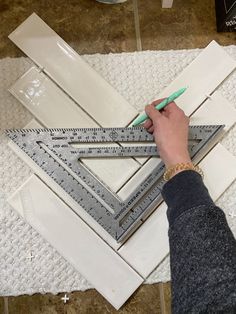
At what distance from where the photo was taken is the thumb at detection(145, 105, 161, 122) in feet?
2.48

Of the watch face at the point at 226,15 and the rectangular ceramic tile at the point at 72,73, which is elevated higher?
the rectangular ceramic tile at the point at 72,73

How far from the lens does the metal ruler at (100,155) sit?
2.54 feet

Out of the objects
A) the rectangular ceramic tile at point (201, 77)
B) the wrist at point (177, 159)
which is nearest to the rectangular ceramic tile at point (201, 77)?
the rectangular ceramic tile at point (201, 77)

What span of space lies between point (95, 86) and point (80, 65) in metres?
0.05

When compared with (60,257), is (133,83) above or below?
above

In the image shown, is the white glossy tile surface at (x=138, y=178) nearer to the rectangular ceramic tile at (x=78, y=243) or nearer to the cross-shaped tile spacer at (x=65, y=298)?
the rectangular ceramic tile at (x=78, y=243)

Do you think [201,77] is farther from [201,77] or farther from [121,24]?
[121,24]

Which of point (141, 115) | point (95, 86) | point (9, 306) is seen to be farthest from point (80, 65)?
point (9, 306)

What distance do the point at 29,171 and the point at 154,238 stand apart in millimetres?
262

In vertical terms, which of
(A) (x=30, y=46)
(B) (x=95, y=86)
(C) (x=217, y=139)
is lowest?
(C) (x=217, y=139)

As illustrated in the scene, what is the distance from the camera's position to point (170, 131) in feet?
2.44

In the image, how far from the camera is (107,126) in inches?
31.6

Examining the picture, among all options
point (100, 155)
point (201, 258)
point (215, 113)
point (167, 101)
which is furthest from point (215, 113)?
point (201, 258)

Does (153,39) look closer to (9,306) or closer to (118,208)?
(118,208)
